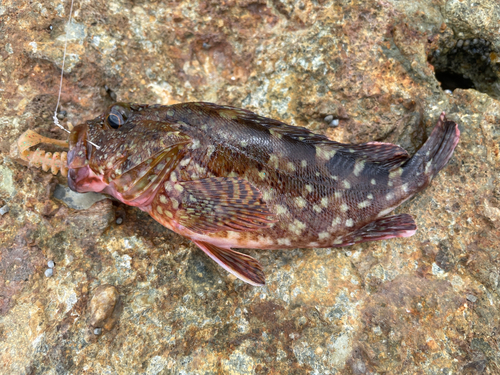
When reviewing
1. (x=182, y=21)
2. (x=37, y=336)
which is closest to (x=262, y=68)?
(x=182, y=21)

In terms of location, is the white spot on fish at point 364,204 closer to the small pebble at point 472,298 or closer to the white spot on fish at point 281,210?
the white spot on fish at point 281,210

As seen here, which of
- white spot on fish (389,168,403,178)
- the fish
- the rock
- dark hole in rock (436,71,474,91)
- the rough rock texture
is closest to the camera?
the rock

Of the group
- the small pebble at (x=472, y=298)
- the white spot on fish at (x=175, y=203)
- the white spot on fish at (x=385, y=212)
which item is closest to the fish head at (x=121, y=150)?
the white spot on fish at (x=175, y=203)

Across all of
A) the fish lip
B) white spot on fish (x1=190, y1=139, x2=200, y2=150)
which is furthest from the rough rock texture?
white spot on fish (x1=190, y1=139, x2=200, y2=150)

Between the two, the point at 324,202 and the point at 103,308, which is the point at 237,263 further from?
the point at 103,308

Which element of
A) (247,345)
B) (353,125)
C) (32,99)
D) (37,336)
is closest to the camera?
(37,336)

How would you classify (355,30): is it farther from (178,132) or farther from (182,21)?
(178,132)

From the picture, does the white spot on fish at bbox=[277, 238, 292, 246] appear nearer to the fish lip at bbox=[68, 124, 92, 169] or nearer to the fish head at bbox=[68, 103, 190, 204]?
the fish head at bbox=[68, 103, 190, 204]
